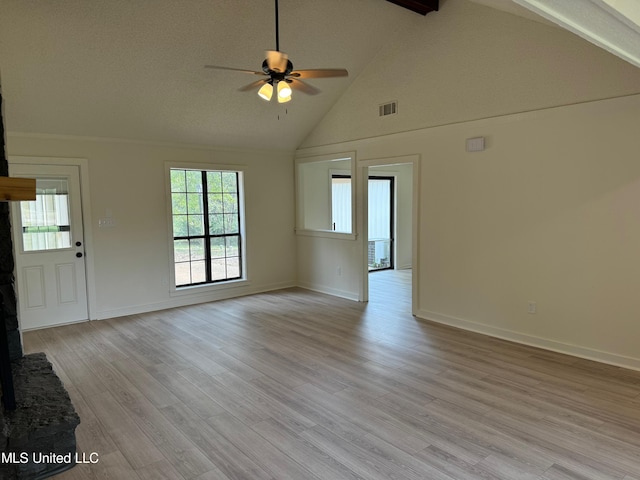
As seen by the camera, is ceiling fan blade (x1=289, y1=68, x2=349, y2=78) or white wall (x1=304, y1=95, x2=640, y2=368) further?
white wall (x1=304, y1=95, x2=640, y2=368)

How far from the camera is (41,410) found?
7.74 feet

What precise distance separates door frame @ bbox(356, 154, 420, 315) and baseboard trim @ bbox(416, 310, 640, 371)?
41cm

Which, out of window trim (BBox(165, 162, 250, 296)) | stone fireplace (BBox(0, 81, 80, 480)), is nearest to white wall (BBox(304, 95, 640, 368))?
window trim (BBox(165, 162, 250, 296))

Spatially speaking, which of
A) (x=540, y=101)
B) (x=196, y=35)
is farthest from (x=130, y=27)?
(x=540, y=101)

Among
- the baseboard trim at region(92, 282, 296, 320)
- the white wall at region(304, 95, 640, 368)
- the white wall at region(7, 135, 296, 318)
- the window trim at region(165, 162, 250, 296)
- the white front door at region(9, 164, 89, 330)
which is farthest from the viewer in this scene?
the window trim at region(165, 162, 250, 296)

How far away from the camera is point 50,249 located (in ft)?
17.3

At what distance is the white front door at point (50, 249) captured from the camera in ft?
16.7

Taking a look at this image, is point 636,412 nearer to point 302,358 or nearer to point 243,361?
point 302,358

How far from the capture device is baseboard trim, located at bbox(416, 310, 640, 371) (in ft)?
12.7

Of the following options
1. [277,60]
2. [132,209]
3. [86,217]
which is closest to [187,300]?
[132,209]

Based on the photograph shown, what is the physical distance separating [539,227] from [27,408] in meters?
4.47

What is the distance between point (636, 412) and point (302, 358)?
2.73 m
